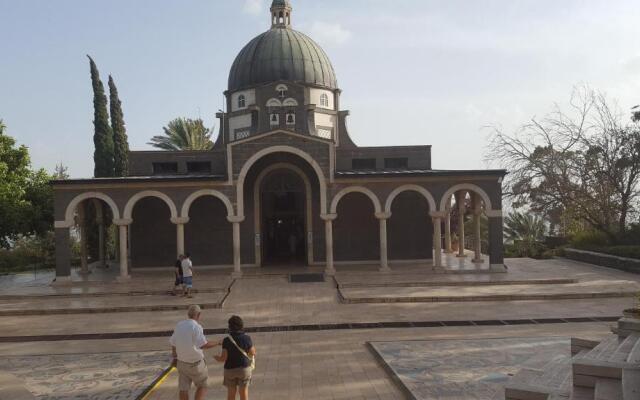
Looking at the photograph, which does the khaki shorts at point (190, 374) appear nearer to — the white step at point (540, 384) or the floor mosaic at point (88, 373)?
the floor mosaic at point (88, 373)

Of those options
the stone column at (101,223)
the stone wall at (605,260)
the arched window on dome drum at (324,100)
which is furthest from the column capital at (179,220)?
the stone wall at (605,260)

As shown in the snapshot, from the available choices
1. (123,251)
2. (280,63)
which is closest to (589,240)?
(280,63)

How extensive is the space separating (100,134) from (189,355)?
3113 centimetres

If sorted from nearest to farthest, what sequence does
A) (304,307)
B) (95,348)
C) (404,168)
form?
1. (95,348)
2. (304,307)
3. (404,168)

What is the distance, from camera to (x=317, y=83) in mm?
33438

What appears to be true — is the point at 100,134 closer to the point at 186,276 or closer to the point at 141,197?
the point at 141,197

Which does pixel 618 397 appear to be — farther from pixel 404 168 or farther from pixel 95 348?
pixel 404 168

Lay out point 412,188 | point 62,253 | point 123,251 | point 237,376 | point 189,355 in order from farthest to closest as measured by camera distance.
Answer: point 412,188 < point 123,251 < point 62,253 < point 189,355 < point 237,376

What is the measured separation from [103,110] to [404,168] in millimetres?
20103

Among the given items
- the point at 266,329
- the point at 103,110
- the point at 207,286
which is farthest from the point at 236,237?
the point at 103,110

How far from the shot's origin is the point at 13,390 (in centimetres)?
888

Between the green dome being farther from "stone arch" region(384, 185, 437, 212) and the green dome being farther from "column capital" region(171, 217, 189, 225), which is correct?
"column capital" region(171, 217, 189, 225)

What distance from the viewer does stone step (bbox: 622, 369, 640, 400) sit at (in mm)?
5652

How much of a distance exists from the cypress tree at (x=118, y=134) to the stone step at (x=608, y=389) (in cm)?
3475
